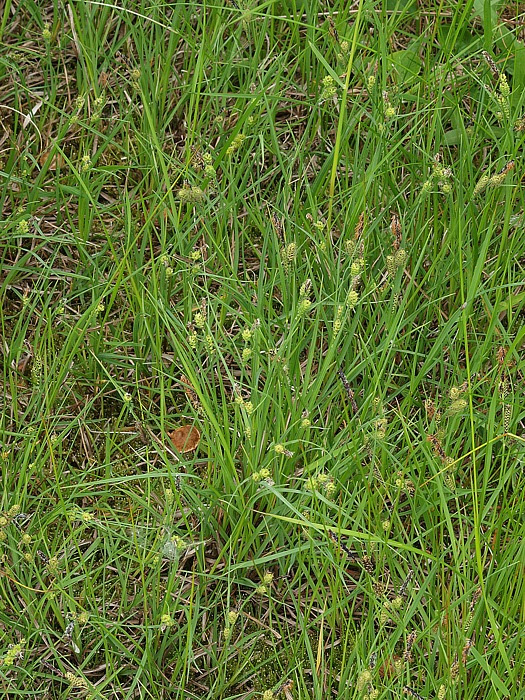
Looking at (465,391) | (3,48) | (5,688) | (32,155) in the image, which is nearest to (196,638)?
(5,688)

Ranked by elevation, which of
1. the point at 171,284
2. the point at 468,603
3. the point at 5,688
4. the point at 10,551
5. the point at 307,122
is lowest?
the point at 5,688

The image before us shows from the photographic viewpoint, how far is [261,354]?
7.15 feet

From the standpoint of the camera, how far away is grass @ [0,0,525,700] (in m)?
1.92

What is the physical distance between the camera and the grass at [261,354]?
1.92 metres

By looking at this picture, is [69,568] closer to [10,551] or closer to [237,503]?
[10,551]

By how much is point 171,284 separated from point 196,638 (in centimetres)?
92

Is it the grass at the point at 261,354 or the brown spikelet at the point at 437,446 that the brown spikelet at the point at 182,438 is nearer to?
the grass at the point at 261,354

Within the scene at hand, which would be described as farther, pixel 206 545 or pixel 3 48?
pixel 3 48

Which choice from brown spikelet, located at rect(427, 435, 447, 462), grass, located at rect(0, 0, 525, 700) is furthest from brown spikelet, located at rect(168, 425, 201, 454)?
brown spikelet, located at rect(427, 435, 447, 462)

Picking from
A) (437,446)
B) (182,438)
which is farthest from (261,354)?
(437,446)

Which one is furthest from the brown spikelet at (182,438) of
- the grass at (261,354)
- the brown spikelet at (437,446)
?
the brown spikelet at (437,446)

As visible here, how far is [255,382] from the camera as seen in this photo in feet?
6.69

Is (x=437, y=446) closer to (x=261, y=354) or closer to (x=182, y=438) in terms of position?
(x=261, y=354)

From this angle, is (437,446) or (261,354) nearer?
(437,446)
